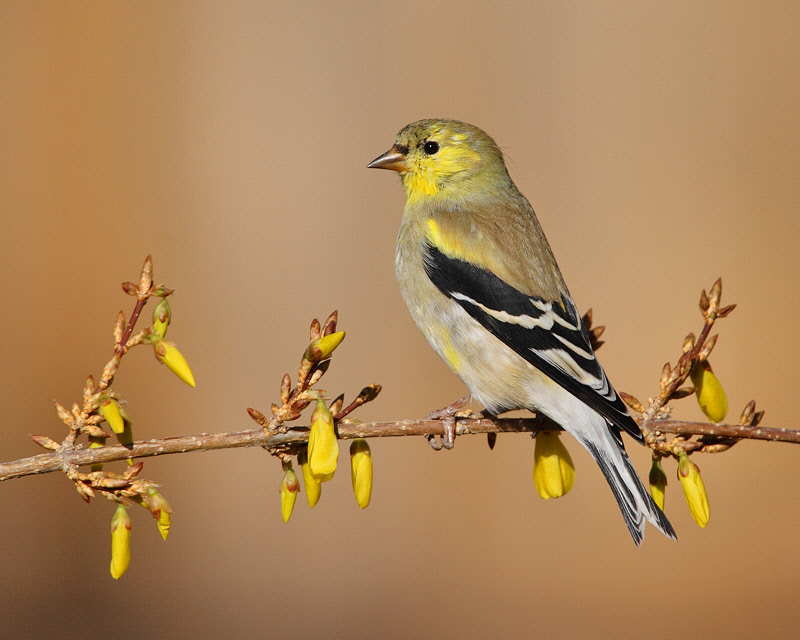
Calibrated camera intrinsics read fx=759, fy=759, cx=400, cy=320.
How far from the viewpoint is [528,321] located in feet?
8.13

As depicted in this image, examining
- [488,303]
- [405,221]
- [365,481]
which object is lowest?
[365,481]

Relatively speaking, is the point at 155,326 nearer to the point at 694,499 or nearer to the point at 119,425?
the point at 119,425

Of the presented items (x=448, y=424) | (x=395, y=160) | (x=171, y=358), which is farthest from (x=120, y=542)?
(x=395, y=160)

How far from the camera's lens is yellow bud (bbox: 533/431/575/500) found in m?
2.02

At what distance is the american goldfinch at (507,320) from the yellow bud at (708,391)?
0.69 ft

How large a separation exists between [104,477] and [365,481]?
23.3 inches

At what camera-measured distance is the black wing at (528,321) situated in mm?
2352

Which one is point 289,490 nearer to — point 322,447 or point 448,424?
point 322,447

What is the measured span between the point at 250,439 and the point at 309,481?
0.54 ft

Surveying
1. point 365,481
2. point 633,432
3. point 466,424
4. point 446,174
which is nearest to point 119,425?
point 365,481

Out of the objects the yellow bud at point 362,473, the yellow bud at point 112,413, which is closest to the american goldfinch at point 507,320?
the yellow bud at point 362,473

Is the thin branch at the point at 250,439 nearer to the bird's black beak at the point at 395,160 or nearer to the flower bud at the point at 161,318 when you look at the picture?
the flower bud at the point at 161,318

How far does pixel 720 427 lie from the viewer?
1.88 meters

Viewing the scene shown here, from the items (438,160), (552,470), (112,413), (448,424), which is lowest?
(552,470)
